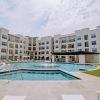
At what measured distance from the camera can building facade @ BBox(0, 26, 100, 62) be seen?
141 feet

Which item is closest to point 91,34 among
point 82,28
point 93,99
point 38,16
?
point 82,28

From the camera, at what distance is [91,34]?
43.3m

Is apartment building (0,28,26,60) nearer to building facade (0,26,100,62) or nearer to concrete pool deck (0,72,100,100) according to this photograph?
building facade (0,26,100,62)

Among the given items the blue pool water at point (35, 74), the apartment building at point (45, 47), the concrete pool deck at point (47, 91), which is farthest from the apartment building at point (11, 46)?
the concrete pool deck at point (47, 91)

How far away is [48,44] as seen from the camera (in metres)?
58.4

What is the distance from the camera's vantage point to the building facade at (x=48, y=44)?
42906 millimetres

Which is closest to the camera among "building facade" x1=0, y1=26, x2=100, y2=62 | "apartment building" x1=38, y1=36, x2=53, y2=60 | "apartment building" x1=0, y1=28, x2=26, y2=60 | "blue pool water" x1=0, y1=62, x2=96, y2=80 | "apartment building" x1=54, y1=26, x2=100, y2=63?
"blue pool water" x1=0, y1=62, x2=96, y2=80

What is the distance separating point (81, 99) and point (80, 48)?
1703 inches

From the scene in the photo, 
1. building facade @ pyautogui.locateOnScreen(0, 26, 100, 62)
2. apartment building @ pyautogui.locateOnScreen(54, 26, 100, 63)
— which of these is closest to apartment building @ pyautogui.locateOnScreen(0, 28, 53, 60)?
building facade @ pyautogui.locateOnScreen(0, 26, 100, 62)

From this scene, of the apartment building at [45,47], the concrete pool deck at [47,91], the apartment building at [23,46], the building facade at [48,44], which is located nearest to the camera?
the concrete pool deck at [47,91]

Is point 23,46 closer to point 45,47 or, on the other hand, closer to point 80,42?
point 45,47

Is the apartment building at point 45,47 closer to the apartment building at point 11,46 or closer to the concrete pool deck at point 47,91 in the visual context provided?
the apartment building at point 11,46

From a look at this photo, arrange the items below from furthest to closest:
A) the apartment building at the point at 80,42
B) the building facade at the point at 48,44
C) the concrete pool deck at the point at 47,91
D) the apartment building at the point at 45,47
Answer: the apartment building at the point at 45,47 < the building facade at the point at 48,44 < the apartment building at the point at 80,42 < the concrete pool deck at the point at 47,91

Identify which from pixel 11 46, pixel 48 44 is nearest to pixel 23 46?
pixel 11 46
